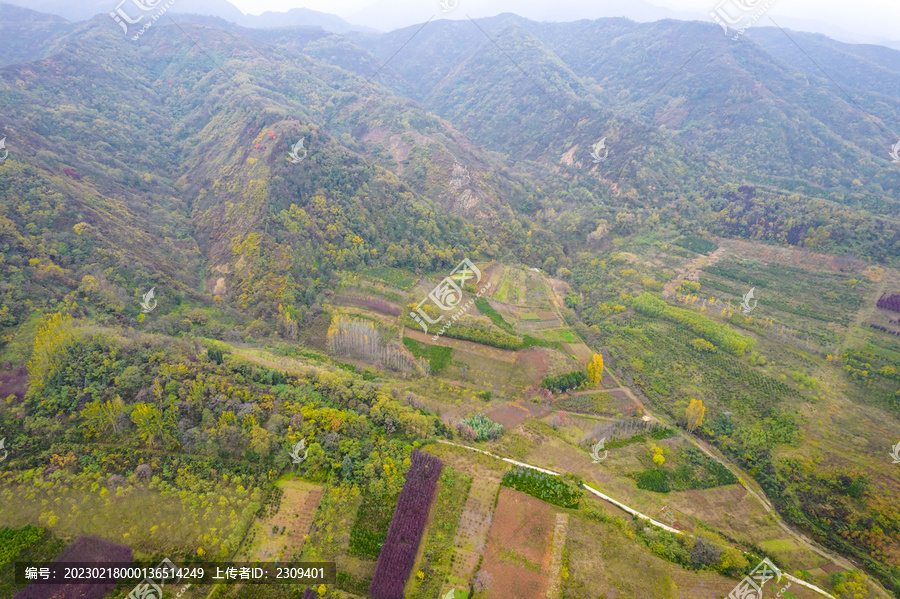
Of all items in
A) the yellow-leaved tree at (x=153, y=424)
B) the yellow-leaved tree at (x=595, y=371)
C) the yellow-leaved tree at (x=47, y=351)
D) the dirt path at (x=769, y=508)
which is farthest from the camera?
the yellow-leaved tree at (x=595, y=371)

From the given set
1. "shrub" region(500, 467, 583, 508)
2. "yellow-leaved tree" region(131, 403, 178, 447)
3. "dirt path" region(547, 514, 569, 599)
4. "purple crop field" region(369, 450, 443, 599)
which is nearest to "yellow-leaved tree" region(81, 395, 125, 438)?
"yellow-leaved tree" region(131, 403, 178, 447)

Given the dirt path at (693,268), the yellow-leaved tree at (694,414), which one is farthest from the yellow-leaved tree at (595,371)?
the dirt path at (693,268)

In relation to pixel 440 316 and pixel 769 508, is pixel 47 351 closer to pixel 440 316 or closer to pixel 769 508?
pixel 440 316

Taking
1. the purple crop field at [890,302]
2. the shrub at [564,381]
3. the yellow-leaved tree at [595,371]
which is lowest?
the shrub at [564,381]

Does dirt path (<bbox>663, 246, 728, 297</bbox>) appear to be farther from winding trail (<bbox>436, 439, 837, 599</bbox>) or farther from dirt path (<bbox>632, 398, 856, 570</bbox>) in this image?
winding trail (<bbox>436, 439, 837, 599</bbox>)

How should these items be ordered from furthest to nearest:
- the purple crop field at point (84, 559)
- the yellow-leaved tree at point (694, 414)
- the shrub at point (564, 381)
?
the shrub at point (564, 381) → the yellow-leaved tree at point (694, 414) → the purple crop field at point (84, 559)

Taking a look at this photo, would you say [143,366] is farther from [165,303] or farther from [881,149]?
[881,149]

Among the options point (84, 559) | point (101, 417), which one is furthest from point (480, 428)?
point (101, 417)

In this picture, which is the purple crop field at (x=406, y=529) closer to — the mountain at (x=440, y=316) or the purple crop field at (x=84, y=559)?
the mountain at (x=440, y=316)
